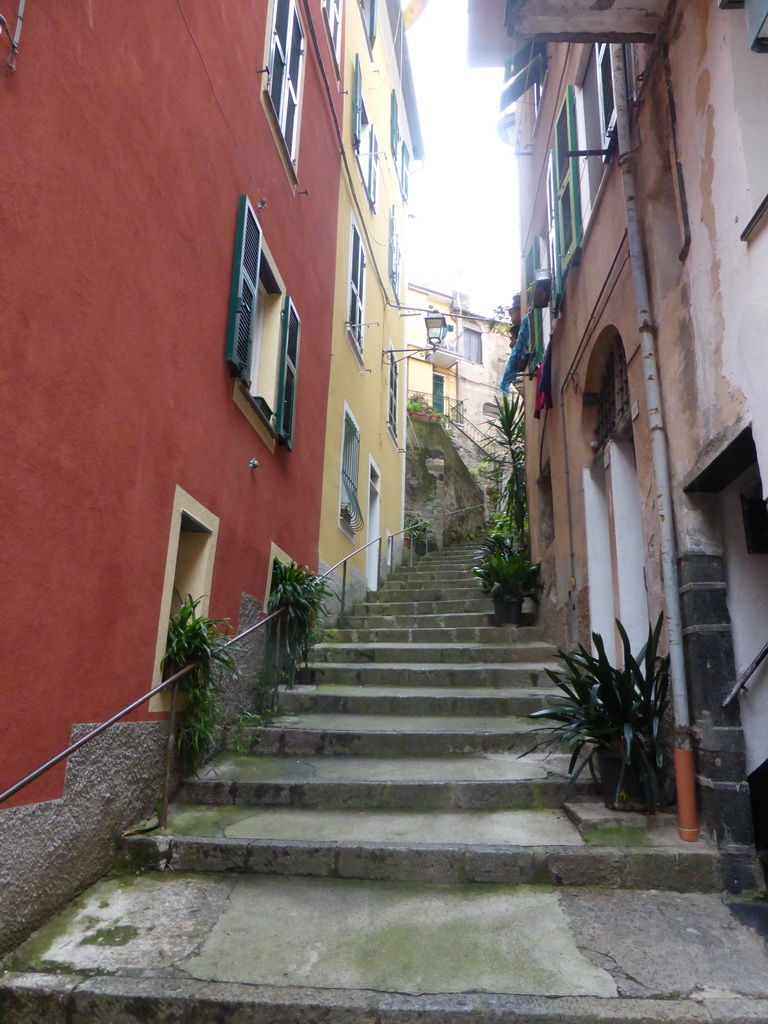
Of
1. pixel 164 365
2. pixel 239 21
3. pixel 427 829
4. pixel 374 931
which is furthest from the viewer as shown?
pixel 239 21

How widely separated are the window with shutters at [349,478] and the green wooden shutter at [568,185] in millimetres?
3496

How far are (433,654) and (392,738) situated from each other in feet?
6.43

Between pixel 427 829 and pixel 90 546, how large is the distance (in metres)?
2.13

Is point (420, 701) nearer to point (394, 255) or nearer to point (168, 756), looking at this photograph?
point (168, 756)

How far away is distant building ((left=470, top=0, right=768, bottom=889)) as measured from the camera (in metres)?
3.11

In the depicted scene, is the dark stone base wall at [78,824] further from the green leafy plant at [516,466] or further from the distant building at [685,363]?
the green leafy plant at [516,466]

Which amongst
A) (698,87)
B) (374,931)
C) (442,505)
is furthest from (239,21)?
(442,505)

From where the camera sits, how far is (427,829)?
359 cm

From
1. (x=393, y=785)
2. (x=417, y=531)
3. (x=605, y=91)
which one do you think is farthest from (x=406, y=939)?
(x=417, y=531)

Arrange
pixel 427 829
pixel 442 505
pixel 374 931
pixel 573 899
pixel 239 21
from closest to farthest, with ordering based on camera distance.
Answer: pixel 374 931 < pixel 573 899 < pixel 427 829 < pixel 239 21 < pixel 442 505

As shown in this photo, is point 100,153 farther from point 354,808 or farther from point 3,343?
point 354,808

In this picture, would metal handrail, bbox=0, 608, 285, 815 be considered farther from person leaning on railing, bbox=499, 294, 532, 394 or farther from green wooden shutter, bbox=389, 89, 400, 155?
green wooden shutter, bbox=389, 89, 400, 155

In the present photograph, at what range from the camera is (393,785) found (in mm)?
3947

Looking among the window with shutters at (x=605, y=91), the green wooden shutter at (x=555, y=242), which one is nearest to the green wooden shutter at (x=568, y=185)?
the green wooden shutter at (x=555, y=242)
